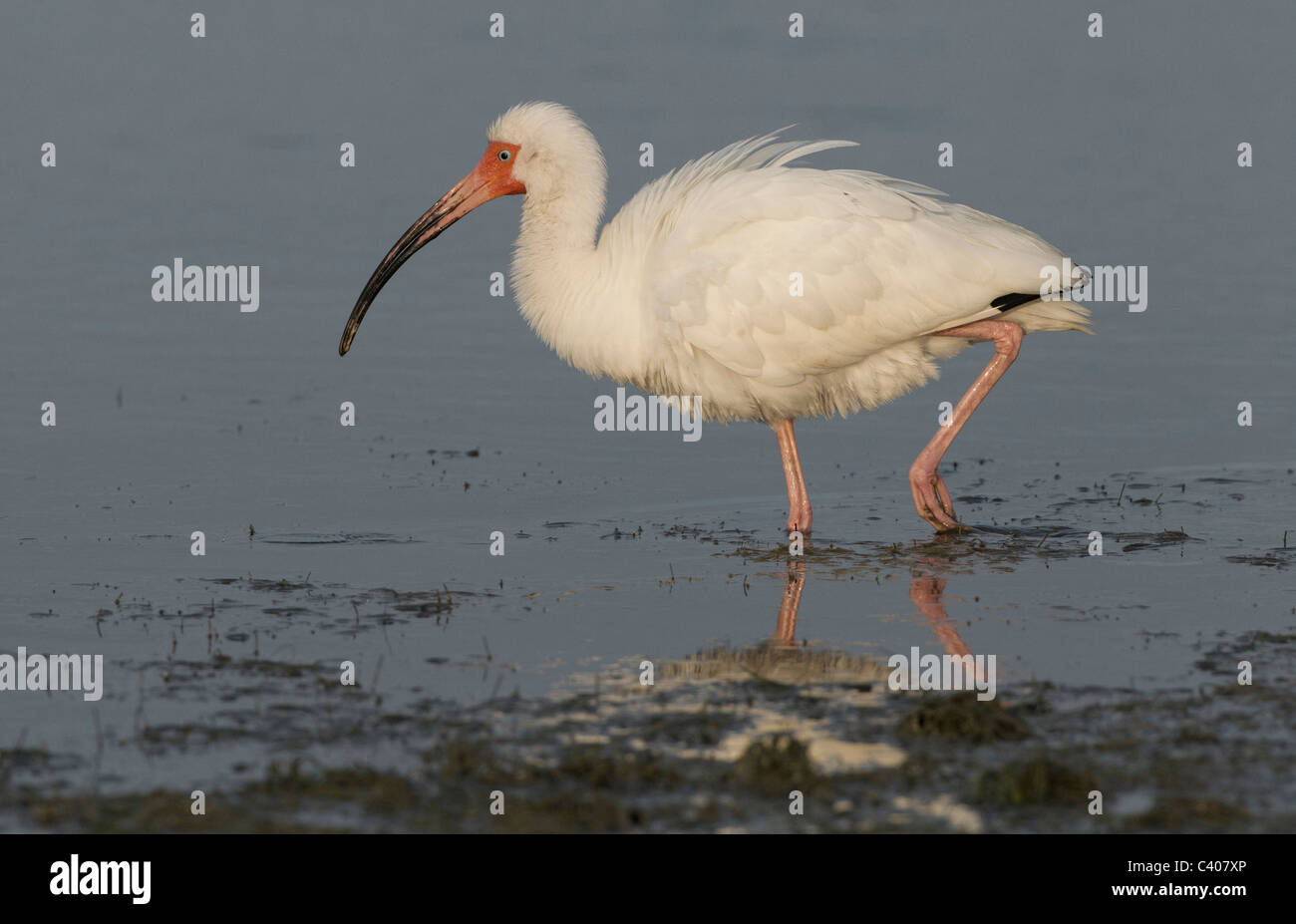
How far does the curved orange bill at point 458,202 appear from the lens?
36.3ft

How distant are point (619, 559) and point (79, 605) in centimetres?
270

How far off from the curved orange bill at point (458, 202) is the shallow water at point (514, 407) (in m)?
1.31

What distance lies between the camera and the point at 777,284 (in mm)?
9680

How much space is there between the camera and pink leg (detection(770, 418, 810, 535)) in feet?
33.3

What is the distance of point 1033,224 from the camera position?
1652 centimetres

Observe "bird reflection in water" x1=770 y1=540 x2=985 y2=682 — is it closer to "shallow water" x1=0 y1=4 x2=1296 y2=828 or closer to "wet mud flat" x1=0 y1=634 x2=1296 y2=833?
"shallow water" x1=0 y1=4 x2=1296 y2=828

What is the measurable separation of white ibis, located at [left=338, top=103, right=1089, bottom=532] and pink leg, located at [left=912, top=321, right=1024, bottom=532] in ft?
0.03

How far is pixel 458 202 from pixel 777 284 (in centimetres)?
256

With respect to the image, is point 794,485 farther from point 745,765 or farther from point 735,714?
point 745,765

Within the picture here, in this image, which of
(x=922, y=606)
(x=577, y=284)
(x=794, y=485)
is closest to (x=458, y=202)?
(x=577, y=284)

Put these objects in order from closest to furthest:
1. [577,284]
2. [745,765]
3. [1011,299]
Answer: [745,765] → [1011,299] → [577,284]

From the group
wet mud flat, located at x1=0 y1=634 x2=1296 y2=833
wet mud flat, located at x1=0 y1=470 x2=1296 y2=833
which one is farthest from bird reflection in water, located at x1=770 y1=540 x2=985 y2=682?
wet mud flat, located at x1=0 y1=634 x2=1296 y2=833
